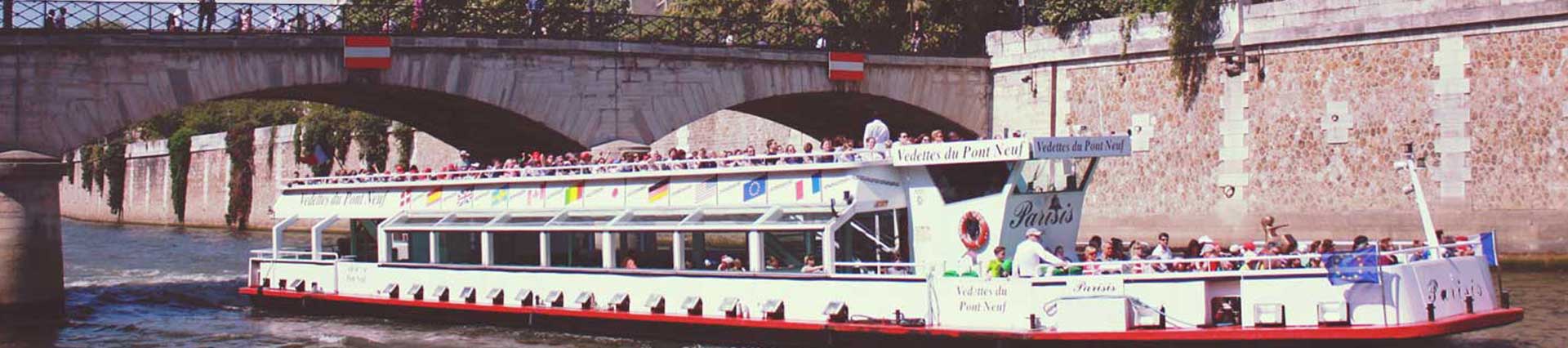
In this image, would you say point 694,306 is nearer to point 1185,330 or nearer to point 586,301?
point 586,301

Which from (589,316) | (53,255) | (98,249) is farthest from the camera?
(98,249)

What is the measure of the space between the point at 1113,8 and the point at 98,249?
29.3 metres

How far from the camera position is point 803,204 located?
72.8 feet

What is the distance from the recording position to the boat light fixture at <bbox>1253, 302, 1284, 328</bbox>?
17.9 m

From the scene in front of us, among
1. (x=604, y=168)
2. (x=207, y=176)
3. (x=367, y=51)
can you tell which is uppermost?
(x=367, y=51)

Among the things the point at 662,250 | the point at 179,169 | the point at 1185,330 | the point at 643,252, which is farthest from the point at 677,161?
the point at 179,169

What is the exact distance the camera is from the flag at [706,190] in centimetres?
2359

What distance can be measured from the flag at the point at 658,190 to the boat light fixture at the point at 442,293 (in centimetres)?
381

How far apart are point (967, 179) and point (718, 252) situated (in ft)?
15.5

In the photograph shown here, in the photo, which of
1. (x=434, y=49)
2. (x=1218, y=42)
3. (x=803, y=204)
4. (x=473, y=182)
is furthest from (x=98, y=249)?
(x=803, y=204)

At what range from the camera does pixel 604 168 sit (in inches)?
1012

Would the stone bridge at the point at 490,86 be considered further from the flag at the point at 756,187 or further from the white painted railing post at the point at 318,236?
the flag at the point at 756,187

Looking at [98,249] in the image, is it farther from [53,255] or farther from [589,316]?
[589,316]

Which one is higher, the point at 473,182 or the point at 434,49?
the point at 434,49
